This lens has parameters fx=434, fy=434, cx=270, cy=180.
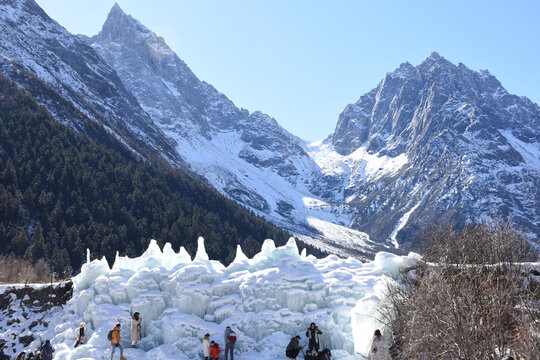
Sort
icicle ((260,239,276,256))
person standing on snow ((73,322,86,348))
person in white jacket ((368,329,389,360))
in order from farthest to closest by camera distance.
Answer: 1. icicle ((260,239,276,256))
2. person standing on snow ((73,322,86,348))
3. person in white jacket ((368,329,389,360))

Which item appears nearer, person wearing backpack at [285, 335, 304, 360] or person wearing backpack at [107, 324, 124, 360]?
person wearing backpack at [285, 335, 304, 360]

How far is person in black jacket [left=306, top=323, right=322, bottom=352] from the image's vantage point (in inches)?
903

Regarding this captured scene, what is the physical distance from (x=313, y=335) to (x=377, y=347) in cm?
346

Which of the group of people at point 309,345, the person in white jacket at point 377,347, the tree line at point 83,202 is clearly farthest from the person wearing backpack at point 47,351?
the tree line at point 83,202

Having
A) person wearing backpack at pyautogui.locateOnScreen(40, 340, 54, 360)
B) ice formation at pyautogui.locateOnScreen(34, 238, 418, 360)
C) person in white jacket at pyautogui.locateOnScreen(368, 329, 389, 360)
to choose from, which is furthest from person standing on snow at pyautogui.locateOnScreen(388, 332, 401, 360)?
person wearing backpack at pyautogui.locateOnScreen(40, 340, 54, 360)

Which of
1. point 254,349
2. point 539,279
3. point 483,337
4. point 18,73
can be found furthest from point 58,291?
point 18,73

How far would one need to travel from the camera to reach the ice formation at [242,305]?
80.3 feet

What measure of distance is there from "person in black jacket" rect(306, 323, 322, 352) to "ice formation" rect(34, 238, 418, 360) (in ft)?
4.34

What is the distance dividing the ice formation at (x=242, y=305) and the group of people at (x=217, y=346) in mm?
1118

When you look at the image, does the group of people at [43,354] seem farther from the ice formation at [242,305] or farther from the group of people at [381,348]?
the group of people at [381,348]

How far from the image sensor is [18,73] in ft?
461

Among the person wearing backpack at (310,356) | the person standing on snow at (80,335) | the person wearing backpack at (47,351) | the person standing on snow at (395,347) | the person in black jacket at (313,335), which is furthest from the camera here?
the person standing on snow at (80,335)

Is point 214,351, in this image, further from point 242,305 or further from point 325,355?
point 325,355

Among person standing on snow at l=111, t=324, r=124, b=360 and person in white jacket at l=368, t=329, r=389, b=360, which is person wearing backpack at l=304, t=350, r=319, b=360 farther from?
person standing on snow at l=111, t=324, r=124, b=360
